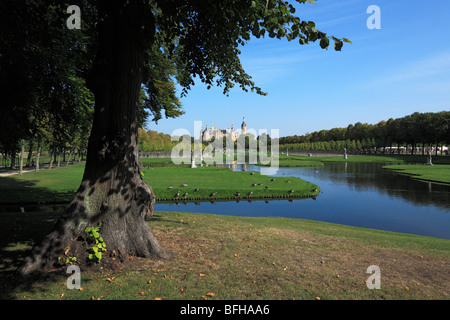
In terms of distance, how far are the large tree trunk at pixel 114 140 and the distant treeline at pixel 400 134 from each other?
95.2m

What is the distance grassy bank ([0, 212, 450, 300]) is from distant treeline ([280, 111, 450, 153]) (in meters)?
90.7

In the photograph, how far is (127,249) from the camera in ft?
21.4

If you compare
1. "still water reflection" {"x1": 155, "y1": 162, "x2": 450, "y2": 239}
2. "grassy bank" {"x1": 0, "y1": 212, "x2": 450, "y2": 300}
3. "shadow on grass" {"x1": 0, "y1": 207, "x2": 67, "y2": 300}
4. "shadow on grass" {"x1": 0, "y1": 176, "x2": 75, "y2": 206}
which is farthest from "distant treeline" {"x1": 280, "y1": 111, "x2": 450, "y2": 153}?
"shadow on grass" {"x1": 0, "y1": 207, "x2": 67, "y2": 300}

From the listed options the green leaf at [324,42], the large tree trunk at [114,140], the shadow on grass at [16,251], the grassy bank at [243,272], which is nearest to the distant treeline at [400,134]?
the grassy bank at [243,272]

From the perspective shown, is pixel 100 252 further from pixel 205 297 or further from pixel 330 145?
pixel 330 145

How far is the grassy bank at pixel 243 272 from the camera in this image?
5.23m

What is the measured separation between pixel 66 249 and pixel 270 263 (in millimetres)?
4739

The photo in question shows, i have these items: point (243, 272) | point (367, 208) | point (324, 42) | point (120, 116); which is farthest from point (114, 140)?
point (367, 208)

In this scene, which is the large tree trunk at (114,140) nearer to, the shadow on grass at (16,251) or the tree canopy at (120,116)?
the tree canopy at (120,116)

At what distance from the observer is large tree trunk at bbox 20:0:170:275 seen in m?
6.27

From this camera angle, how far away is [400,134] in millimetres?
93188

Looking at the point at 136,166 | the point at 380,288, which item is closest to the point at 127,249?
the point at 136,166

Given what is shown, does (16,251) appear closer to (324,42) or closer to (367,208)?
(324,42)

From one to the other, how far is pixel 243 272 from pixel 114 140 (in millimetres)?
4209
